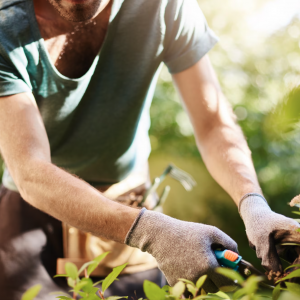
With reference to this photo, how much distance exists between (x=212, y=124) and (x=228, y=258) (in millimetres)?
680

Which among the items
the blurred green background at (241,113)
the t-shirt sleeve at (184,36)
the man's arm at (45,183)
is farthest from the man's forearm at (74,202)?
the blurred green background at (241,113)

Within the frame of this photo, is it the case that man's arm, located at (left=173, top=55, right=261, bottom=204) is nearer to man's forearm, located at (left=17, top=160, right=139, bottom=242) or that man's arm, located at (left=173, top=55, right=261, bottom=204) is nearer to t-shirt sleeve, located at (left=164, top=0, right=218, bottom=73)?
t-shirt sleeve, located at (left=164, top=0, right=218, bottom=73)

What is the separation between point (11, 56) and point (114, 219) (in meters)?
0.64

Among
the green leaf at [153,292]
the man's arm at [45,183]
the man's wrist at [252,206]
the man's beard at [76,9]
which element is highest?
the man's beard at [76,9]

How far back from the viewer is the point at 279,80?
3.77 m

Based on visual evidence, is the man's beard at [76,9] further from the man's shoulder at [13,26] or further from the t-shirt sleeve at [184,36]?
the t-shirt sleeve at [184,36]

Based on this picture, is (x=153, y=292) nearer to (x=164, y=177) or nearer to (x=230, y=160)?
(x=230, y=160)

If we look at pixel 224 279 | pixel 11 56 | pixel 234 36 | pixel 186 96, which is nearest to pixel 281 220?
pixel 224 279

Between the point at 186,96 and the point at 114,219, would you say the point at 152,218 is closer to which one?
the point at 114,219

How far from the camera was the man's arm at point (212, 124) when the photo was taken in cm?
132

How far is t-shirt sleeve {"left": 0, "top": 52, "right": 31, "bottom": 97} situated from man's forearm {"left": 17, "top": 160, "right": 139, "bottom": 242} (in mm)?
250

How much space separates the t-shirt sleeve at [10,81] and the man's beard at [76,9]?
259 mm

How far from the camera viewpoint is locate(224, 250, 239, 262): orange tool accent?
2.82 ft

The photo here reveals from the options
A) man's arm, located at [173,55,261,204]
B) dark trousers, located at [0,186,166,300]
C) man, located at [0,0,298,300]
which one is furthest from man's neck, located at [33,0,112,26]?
dark trousers, located at [0,186,166,300]
